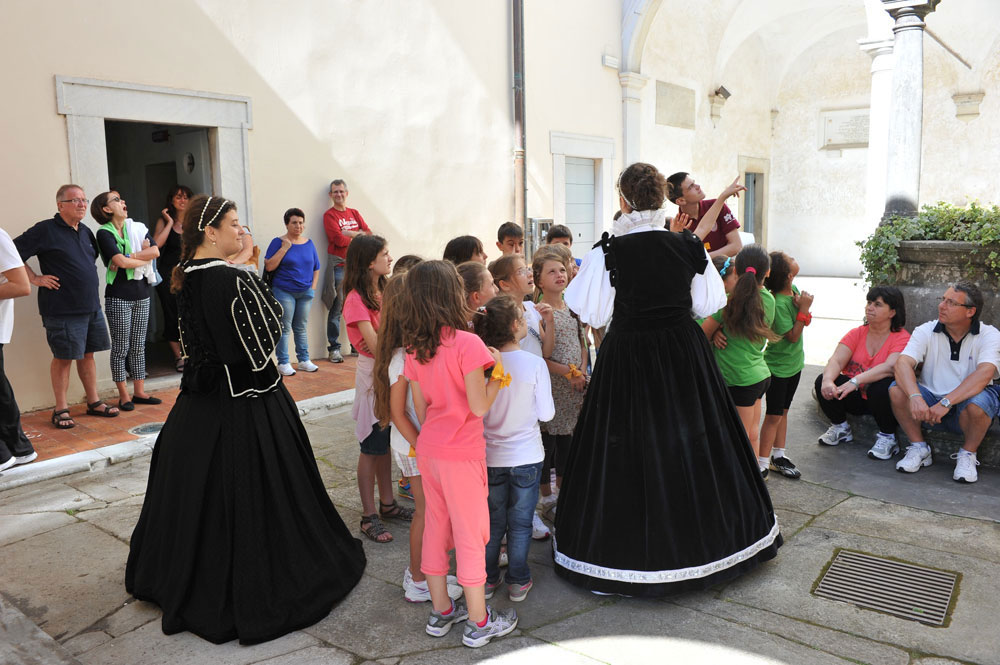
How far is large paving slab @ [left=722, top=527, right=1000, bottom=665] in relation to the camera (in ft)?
9.15

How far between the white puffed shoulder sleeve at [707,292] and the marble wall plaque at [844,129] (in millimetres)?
14938

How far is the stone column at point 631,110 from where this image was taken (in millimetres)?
12438

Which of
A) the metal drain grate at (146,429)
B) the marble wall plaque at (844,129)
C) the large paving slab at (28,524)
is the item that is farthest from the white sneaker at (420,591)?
the marble wall plaque at (844,129)

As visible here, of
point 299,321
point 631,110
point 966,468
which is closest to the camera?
point 966,468

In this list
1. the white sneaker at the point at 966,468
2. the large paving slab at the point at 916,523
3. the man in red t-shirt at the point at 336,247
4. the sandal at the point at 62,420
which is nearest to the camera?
the large paving slab at the point at 916,523

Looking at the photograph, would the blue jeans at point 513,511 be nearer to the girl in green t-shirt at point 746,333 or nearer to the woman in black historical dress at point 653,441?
the woman in black historical dress at point 653,441

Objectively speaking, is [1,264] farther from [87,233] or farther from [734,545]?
[734,545]

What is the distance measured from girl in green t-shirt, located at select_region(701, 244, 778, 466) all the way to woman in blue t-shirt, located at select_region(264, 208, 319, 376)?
450 centimetres

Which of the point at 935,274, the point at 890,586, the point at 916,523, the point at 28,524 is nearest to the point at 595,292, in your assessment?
the point at 890,586

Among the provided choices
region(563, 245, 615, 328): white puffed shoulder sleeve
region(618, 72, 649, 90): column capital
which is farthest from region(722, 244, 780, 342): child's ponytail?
region(618, 72, 649, 90): column capital

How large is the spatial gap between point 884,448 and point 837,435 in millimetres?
368

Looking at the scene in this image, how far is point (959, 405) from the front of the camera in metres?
4.61

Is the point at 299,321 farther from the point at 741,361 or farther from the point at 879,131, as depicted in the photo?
the point at 879,131

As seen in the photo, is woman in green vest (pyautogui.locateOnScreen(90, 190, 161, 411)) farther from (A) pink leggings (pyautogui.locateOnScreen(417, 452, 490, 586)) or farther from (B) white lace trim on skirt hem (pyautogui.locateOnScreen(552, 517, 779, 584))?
(B) white lace trim on skirt hem (pyautogui.locateOnScreen(552, 517, 779, 584))
